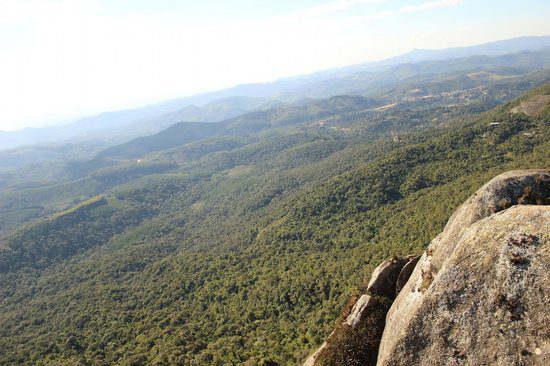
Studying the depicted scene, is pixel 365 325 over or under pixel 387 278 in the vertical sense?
under

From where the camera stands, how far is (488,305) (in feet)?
61.0

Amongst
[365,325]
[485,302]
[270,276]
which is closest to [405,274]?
[365,325]

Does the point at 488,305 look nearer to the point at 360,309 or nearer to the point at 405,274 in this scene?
the point at 405,274

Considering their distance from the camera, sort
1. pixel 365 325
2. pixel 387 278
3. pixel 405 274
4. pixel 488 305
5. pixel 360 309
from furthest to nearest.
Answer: pixel 387 278 < pixel 405 274 < pixel 360 309 < pixel 365 325 < pixel 488 305

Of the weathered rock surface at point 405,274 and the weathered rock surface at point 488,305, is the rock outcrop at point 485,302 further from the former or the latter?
the weathered rock surface at point 405,274

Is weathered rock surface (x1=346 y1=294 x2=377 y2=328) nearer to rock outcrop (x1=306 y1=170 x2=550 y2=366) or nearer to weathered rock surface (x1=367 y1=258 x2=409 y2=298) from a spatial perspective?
weathered rock surface (x1=367 y1=258 x2=409 y2=298)

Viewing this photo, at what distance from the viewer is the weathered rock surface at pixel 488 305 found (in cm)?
1747

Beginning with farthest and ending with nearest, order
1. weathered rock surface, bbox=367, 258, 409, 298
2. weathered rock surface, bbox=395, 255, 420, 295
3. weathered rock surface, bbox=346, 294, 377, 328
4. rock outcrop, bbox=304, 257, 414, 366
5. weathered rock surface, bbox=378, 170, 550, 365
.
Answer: weathered rock surface, bbox=367, 258, 409, 298
weathered rock surface, bbox=395, 255, 420, 295
weathered rock surface, bbox=346, 294, 377, 328
rock outcrop, bbox=304, 257, 414, 366
weathered rock surface, bbox=378, 170, 550, 365

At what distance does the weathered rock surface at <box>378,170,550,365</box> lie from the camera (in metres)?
17.5

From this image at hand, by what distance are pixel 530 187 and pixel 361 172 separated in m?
135

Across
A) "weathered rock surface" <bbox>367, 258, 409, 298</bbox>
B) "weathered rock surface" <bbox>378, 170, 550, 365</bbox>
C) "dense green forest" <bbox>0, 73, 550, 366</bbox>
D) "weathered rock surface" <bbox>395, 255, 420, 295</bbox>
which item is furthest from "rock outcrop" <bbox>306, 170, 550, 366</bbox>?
"dense green forest" <bbox>0, 73, 550, 366</bbox>

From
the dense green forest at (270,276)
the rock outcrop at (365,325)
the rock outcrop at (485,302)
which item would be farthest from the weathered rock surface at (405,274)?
the dense green forest at (270,276)

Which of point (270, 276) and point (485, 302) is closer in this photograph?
point (485, 302)

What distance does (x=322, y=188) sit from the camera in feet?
549
